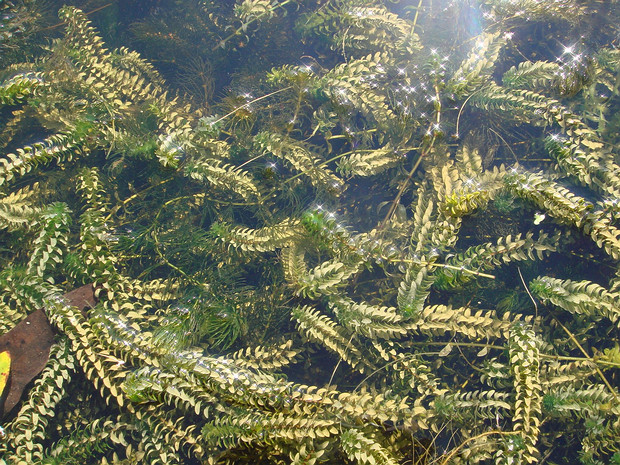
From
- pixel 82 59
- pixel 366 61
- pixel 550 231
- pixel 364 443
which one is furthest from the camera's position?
pixel 366 61

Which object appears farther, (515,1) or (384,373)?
(515,1)

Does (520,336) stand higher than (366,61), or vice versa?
(366,61)

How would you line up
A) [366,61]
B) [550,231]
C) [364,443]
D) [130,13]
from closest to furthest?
[364,443], [550,231], [366,61], [130,13]

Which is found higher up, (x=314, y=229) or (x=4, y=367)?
(x=314, y=229)

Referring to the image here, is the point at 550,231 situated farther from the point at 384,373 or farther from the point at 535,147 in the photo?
the point at 384,373

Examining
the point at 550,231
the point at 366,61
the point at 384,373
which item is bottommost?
the point at 384,373

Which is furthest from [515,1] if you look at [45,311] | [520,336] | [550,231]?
[45,311]

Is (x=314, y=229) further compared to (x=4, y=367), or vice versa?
(x=314, y=229)

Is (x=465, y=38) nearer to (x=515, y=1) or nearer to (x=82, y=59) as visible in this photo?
(x=515, y=1)
